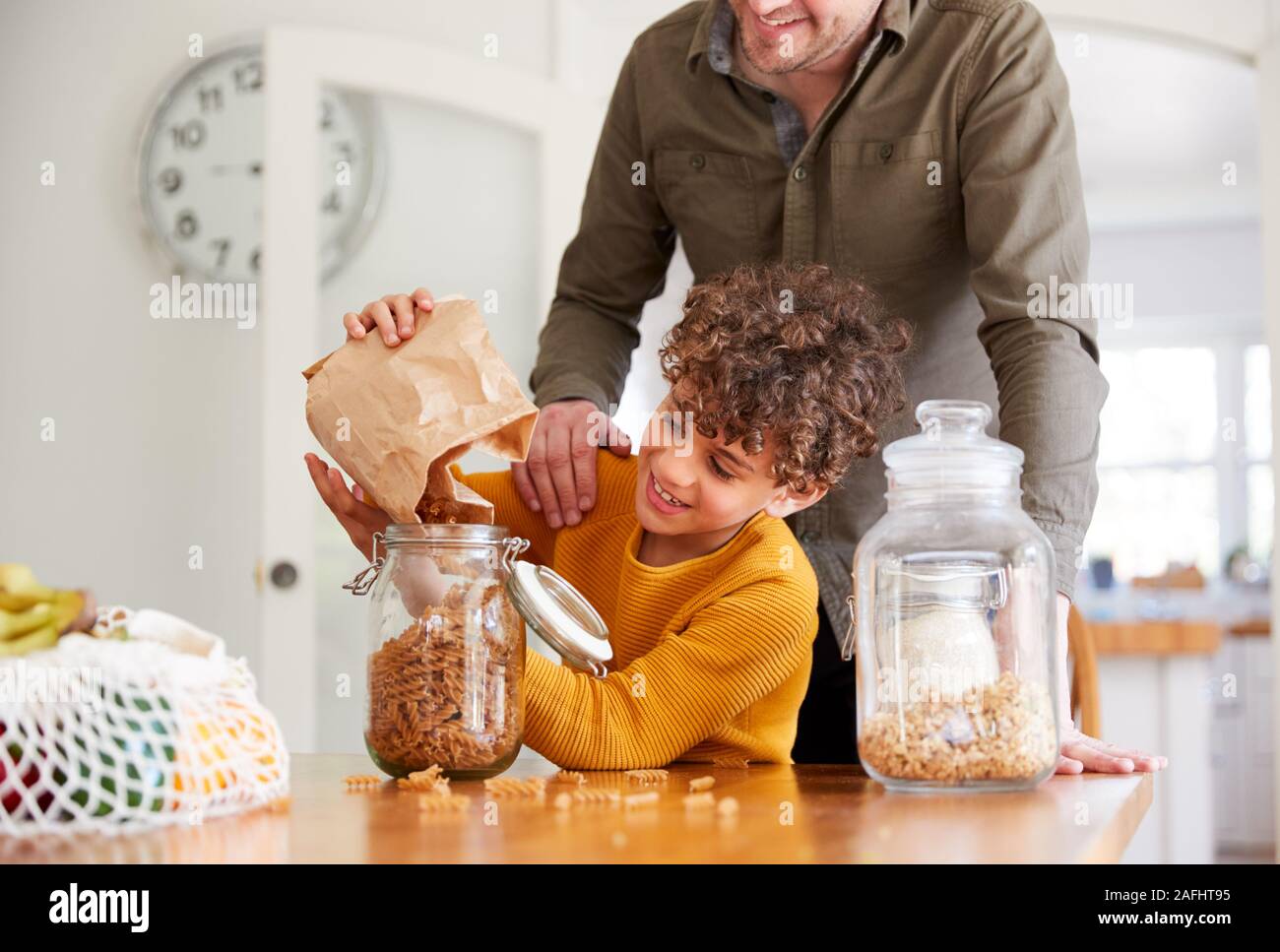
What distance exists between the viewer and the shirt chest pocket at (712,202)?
58.2 inches

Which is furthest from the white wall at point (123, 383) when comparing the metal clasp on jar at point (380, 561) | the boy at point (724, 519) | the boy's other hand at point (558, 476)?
the metal clasp on jar at point (380, 561)

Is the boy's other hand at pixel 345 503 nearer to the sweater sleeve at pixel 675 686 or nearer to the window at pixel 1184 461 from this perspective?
the sweater sleeve at pixel 675 686

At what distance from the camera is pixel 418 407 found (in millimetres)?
890

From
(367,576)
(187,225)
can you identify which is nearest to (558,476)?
(367,576)

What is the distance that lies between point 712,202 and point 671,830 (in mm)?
967

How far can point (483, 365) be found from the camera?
909 millimetres

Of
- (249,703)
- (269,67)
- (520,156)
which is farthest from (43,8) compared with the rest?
(249,703)

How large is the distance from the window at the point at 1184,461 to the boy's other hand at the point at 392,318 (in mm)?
6045

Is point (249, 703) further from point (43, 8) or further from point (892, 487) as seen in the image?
point (43, 8)

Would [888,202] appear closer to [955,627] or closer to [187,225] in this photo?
[955,627]

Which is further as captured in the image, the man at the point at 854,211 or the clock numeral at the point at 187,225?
the clock numeral at the point at 187,225

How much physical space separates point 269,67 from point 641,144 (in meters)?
1.46

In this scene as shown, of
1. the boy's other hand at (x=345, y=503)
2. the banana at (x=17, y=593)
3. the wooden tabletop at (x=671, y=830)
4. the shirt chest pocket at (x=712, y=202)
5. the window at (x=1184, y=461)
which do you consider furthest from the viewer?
the window at (x=1184, y=461)
